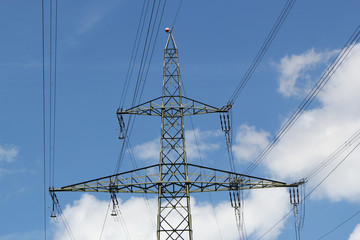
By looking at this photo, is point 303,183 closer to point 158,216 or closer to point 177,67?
point 158,216

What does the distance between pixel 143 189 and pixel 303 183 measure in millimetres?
10784

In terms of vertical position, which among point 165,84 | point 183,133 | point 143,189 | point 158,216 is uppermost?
point 165,84

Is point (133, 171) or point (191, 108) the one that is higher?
point (191, 108)

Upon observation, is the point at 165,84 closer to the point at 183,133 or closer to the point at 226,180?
the point at 183,133

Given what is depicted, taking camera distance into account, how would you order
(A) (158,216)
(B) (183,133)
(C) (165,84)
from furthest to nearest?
(C) (165,84) < (B) (183,133) < (A) (158,216)

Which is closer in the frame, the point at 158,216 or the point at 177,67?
the point at 158,216

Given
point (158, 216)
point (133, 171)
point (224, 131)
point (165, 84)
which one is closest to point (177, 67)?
point (165, 84)

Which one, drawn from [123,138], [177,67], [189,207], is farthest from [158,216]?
[177,67]

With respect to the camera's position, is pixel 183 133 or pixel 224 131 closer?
pixel 183 133

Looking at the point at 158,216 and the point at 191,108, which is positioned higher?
the point at 191,108

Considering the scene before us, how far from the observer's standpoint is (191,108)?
4191cm

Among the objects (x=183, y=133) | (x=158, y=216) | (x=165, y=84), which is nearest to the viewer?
(x=158, y=216)

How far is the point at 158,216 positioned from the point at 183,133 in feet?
21.7

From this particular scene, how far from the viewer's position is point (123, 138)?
42.9m
